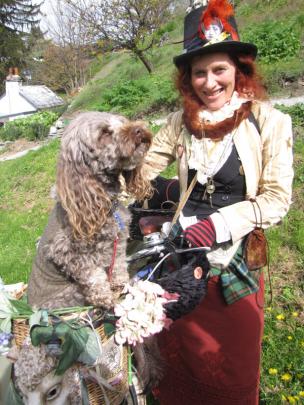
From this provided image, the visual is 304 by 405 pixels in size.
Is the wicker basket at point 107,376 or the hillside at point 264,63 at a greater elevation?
the hillside at point 264,63

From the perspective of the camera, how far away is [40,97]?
3073 centimetres

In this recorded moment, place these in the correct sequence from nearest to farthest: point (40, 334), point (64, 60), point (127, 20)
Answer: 1. point (40, 334)
2. point (127, 20)
3. point (64, 60)

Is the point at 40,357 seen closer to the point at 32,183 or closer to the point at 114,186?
the point at 114,186

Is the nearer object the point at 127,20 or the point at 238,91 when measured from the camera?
the point at 238,91

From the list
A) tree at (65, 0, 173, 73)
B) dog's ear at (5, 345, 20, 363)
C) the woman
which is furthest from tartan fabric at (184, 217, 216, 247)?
tree at (65, 0, 173, 73)

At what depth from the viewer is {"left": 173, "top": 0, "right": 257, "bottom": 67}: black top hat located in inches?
85.1

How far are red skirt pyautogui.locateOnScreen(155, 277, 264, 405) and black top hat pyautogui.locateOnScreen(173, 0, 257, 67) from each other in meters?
1.29

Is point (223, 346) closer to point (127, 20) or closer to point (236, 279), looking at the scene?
point (236, 279)

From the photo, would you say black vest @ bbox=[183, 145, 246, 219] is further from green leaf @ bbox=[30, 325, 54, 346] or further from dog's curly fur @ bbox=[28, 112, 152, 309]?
green leaf @ bbox=[30, 325, 54, 346]

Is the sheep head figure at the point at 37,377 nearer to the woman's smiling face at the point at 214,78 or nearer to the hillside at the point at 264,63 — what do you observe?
the woman's smiling face at the point at 214,78

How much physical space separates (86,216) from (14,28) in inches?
1795

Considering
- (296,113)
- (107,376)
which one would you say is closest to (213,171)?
(107,376)

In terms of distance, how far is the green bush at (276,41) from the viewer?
29.9 feet

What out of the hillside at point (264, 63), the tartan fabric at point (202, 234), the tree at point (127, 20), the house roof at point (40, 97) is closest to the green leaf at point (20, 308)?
the tartan fabric at point (202, 234)
